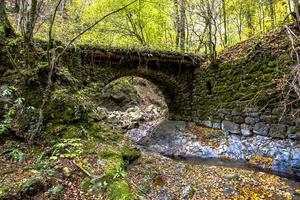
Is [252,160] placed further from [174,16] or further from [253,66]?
[174,16]

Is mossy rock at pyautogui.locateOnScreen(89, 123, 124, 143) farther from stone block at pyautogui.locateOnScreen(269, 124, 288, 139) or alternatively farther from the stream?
stone block at pyautogui.locateOnScreen(269, 124, 288, 139)

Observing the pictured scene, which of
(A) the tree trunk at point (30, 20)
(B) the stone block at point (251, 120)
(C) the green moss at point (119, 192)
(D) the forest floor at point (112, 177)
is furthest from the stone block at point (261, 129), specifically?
(A) the tree trunk at point (30, 20)

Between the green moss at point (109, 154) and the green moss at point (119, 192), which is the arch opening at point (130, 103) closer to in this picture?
the green moss at point (109, 154)

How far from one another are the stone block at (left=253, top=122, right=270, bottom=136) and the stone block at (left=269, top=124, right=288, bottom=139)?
16 centimetres

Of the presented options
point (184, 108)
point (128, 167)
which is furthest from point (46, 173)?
point (184, 108)

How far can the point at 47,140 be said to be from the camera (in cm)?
398

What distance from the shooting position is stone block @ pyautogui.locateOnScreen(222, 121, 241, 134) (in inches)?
295

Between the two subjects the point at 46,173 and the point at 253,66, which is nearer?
the point at 46,173

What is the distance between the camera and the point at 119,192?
2977mm

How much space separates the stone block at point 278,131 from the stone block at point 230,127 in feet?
4.07

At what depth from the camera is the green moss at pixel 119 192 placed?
2904mm

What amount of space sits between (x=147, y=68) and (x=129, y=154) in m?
5.22

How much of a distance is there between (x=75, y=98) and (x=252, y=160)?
166 inches

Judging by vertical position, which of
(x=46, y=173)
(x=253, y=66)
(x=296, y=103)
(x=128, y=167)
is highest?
(x=253, y=66)
